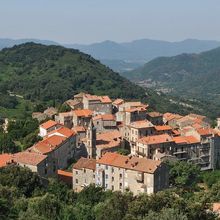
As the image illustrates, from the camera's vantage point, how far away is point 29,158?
210ft

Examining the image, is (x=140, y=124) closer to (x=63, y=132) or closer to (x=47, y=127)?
(x=63, y=132)

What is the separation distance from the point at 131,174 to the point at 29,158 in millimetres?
12210

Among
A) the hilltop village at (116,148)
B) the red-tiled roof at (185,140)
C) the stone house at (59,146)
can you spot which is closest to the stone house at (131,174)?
the hilltop village at (116,148)

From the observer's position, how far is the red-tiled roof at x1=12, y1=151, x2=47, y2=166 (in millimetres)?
62812

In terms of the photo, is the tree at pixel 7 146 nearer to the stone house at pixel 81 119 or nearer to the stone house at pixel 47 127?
the stone house at pixel 47 127

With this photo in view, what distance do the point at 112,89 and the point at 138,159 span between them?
322 feet

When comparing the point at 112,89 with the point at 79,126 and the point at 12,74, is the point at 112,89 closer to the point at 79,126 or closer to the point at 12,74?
the point at 12,74

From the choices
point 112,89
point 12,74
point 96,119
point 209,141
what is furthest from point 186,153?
point 12,74

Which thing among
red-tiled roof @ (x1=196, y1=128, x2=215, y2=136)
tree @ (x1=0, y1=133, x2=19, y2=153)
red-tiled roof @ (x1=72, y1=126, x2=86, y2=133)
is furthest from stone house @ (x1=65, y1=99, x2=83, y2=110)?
red-tiled roof @ (x1=196, y1=128, x2=215, y2=136)

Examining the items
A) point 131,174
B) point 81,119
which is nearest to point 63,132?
point 81,119

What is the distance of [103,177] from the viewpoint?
6475 centimetres

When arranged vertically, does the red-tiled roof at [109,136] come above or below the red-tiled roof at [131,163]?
above

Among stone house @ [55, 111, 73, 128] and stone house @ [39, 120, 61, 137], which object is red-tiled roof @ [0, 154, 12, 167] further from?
stone house @ [55, 111, 73, 128]

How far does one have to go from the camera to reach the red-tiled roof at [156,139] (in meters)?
72.8
